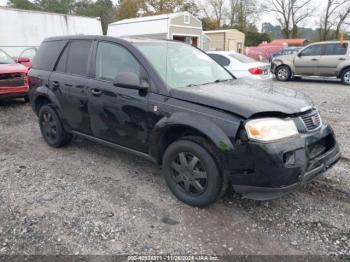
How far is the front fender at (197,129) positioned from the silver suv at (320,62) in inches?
446

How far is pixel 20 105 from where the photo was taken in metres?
8.58

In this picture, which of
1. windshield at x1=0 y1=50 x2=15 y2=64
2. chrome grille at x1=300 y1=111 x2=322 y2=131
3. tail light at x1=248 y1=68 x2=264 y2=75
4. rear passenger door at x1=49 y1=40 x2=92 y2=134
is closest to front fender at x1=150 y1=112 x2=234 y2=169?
chrome grille at x1=300 y1=111 x2=322 y2=131

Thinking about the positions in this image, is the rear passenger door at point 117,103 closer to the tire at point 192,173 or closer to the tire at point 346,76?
the tire at point 192,173

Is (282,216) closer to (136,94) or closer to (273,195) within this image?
(273,195)

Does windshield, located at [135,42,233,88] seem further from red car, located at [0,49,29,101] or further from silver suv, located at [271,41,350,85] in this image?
silver suv, located at [271,41,350,85]

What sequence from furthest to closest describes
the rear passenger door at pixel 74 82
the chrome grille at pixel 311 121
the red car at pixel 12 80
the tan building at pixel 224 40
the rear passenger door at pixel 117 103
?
the tan building at pixel 224 40, the red car at pixel 12 80, the rear passenger door at pixel 74 82, the rear passenger door at pixel 117 103, the chrome grille at pixel 311 121

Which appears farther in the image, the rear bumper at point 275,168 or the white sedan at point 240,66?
the white sedan at point 240,66

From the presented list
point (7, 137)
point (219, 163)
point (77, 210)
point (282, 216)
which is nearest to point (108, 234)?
point (77, 210)

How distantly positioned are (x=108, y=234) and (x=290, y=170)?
5.76 feet

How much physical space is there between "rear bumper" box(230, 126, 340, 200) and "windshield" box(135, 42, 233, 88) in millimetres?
1220

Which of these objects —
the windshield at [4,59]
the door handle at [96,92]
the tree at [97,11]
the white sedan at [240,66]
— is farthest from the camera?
the tree at [97,11]

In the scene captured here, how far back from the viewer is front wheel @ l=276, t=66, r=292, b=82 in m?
13.8

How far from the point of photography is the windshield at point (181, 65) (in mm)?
3521

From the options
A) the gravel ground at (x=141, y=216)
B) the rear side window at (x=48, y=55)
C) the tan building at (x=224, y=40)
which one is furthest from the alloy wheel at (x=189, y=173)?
the tan building at (x=224, y=40)
